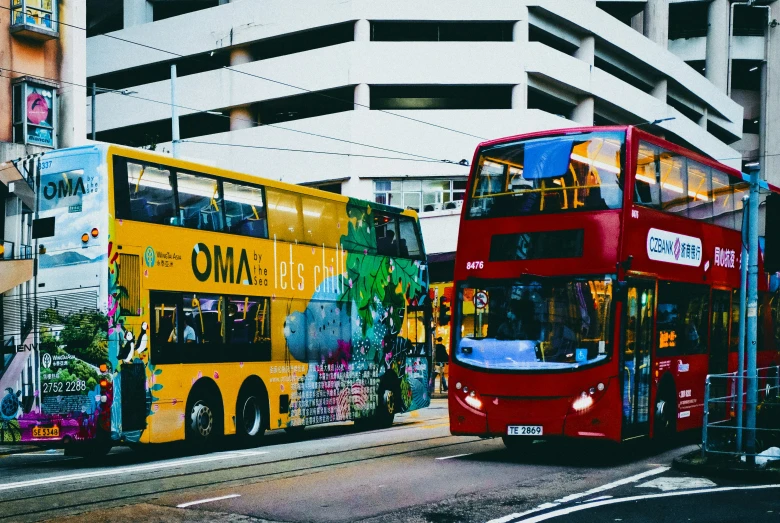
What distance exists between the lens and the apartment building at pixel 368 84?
132 feet

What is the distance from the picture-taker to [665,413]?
14180 mm

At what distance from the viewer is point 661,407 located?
14.0m

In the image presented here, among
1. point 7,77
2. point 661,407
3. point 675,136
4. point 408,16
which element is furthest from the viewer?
point 675,136

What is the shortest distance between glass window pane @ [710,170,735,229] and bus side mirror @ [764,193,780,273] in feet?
13.4

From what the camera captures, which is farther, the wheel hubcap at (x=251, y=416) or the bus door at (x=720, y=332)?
the bus door at (x=720, y=332)

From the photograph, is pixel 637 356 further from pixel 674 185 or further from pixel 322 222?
pixel 322 222

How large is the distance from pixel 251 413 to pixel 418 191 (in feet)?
85.3

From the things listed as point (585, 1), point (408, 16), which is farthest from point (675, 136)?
point (408, 16)

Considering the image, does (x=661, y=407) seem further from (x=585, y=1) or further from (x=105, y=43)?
(x=105, y=43)

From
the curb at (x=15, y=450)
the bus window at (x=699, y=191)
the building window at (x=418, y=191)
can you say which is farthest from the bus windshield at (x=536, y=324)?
the building window at (x=418, y=191)

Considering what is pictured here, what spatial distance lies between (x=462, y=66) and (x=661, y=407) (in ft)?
92.6

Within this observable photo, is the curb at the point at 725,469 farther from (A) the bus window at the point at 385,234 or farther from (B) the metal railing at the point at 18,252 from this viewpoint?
(B) the metal railing at the point at 18,252

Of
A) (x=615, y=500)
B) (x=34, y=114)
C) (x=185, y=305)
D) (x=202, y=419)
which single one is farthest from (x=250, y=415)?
(x=34, y=114)

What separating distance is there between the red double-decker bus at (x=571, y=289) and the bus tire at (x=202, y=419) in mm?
3633
